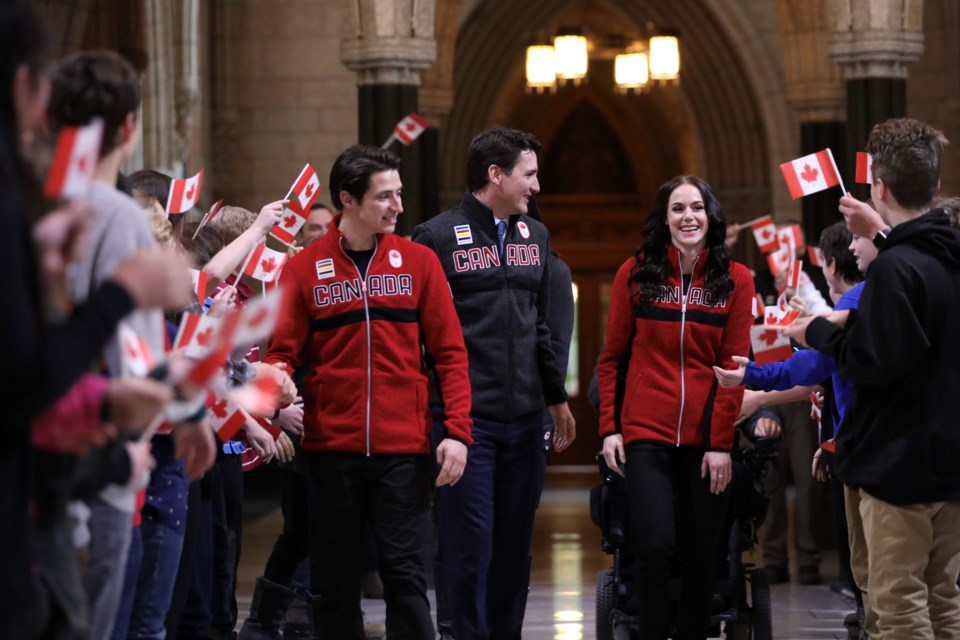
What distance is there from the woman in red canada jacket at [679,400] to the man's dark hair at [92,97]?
2.56 metres

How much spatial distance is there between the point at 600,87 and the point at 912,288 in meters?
19.3

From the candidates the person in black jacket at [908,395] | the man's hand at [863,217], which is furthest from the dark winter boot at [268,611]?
the man's hand at [863,217]

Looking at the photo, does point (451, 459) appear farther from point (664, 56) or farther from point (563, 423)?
point (664, 56)

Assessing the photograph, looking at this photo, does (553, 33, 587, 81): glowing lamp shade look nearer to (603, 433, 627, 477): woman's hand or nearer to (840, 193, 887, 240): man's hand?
(603, 433, 627, 477): woman's hand

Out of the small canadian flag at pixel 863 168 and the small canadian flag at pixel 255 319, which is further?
the small canadian flag at pixel 863 168

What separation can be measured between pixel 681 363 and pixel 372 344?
3.70 feet

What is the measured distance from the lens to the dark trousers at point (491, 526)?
5176 mm

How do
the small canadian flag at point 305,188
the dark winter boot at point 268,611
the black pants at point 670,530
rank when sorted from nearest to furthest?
the black pants at point 670,530
the small canadian flag at point 305,188
the dark winter boot at point 268,611

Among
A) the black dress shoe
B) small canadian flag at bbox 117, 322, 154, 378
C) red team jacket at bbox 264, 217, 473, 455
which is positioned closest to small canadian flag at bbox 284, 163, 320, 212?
A: red team jacket at bbox 264, 217, 473, 455

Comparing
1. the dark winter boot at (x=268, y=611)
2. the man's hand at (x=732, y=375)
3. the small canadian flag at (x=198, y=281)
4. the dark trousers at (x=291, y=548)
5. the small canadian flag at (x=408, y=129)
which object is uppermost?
the small canadian flag at (x=408, y=129)

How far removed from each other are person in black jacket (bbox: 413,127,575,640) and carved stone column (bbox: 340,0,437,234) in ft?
18.4

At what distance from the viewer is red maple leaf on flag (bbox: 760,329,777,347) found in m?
4.42

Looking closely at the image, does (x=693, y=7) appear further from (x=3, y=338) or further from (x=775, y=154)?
(x=3, y=338)

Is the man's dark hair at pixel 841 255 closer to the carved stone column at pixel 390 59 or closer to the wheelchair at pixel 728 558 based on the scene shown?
the wheelchair at pixel 728 558
